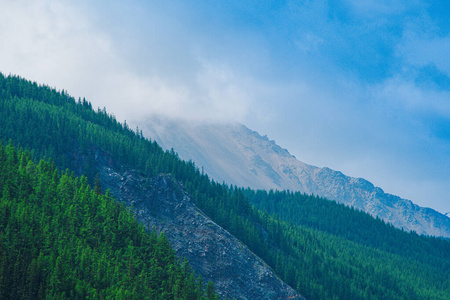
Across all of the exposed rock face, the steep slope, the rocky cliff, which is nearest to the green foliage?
the rocky cliff

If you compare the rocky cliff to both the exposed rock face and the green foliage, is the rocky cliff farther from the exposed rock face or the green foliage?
the green foliage

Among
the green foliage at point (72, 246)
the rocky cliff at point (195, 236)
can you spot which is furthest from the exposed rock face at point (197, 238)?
the green foliage at point (72, 246)

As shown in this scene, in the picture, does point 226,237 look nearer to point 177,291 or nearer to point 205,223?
point 205,223

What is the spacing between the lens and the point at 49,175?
136 m

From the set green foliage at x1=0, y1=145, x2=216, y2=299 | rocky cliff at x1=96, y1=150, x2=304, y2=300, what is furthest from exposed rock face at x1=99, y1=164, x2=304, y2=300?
green foliage at x1=0, y1=145, x2=216, y2=299

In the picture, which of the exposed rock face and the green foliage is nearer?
the green foliage

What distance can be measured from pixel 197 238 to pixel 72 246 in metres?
47.2

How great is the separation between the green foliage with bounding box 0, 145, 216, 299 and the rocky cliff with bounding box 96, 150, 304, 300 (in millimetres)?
8802

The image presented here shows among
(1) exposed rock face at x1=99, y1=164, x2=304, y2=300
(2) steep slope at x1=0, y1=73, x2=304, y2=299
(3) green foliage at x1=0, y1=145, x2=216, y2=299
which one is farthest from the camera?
(2) steep slope at x1=0, y1=73, x2=304, y2=299

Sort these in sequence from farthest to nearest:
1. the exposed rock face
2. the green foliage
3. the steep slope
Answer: the steep slope < the exposed rock face < the green foliage

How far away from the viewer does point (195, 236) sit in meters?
152

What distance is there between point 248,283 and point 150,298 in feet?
149

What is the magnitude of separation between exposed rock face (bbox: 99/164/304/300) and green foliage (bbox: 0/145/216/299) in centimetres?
903

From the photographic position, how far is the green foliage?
96062 millimetres
